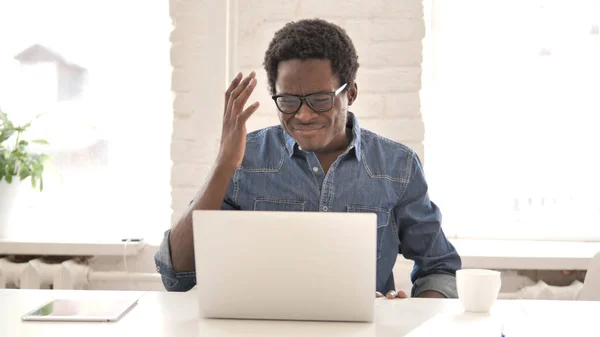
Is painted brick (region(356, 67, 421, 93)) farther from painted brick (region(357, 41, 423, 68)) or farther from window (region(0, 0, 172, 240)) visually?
window (region(0, 0, 172, 240))

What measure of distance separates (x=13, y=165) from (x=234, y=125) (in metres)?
1.26

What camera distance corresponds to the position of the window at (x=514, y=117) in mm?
2740

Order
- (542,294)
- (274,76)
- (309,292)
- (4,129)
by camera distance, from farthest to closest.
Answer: (4,129), (542,294), (274,76), (309,292)

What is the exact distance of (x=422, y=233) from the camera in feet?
6.20

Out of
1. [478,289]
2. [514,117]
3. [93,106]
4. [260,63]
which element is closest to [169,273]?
[478,289]

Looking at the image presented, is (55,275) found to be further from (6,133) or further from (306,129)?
(306,129)

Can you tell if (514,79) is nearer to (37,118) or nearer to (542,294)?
(542,294)

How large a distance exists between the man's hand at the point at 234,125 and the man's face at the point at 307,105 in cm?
10

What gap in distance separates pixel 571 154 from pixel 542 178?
0.45 feet

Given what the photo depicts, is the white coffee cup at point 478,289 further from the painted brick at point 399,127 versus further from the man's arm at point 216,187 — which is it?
the painted brick at point 399,127

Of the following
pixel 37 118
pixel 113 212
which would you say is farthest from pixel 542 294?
pixel 37 118

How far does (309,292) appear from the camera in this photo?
1252 mm

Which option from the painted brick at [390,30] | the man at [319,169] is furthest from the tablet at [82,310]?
the painted brick at [390,30]

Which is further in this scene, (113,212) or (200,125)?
(113,212)
